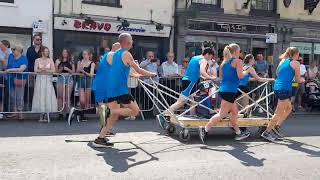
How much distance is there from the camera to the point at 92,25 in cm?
1667

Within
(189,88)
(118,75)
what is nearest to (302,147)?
(189,88)

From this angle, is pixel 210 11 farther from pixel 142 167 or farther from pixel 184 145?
pixel 142 167

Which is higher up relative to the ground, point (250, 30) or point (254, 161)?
point (250, 30)

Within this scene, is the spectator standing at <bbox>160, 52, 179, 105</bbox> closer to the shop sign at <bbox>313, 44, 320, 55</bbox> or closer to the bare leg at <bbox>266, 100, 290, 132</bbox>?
the bare leg at <bbox>266, 100, 290, 132</bbox>

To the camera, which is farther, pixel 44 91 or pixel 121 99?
pixel 44 91

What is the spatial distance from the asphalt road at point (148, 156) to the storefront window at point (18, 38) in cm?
535

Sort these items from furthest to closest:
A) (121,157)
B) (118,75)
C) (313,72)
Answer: (313,72) < (118,75) < (121,157)

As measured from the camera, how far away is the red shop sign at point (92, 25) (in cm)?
1642

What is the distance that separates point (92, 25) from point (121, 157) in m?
9.35

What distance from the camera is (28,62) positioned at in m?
13.5

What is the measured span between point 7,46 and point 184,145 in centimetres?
632

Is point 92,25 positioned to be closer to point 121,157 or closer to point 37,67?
point 37,67

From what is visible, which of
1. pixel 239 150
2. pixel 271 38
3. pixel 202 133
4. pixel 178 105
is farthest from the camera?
pixel 271 38

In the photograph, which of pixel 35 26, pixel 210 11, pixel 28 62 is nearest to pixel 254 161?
pixel 28 62
